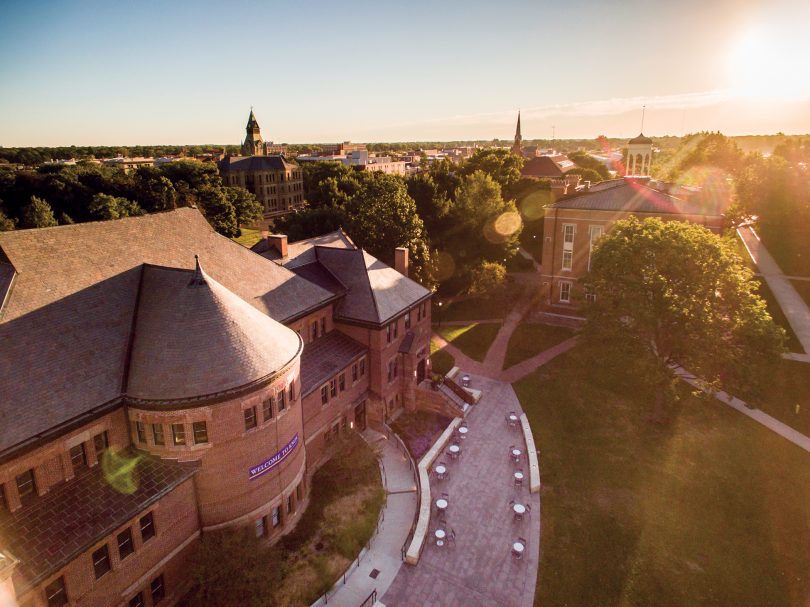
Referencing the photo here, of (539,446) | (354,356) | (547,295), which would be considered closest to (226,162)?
(547,295)

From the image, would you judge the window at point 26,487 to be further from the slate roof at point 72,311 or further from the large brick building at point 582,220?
the large brick building at point 582,220

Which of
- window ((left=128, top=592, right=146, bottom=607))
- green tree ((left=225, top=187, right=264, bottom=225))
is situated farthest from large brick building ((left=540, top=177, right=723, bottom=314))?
green tree ((left=225, top=187, right=264, bottom=225))

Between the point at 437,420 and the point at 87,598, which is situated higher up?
the point at 87,598

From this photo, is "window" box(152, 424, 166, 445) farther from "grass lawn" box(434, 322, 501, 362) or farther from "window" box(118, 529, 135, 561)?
"grass lawn" box(434, 322, 501, 362)

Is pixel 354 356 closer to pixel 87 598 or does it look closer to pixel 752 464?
pixel 87 598

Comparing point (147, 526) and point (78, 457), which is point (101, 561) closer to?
point (147, 526)

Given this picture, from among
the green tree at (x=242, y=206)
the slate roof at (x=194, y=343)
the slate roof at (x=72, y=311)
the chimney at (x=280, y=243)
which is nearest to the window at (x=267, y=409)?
the slate roof at (x=194, y=343)
